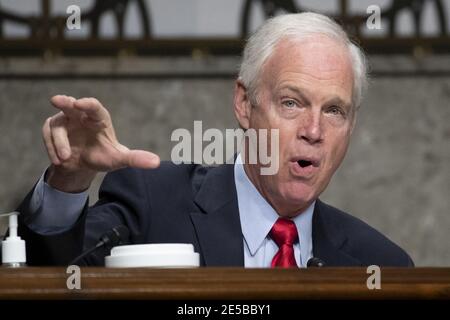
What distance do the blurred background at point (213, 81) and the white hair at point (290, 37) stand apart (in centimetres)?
184

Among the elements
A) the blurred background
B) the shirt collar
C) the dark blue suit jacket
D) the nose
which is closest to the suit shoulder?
the dark blue suit jacket

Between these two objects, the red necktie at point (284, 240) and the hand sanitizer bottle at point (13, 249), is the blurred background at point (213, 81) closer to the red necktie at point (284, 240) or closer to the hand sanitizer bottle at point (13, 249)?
the red necktie at point (284, 240)

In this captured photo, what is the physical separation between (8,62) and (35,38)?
139mm

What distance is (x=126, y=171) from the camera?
279cm

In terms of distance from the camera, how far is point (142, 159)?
7.06ft

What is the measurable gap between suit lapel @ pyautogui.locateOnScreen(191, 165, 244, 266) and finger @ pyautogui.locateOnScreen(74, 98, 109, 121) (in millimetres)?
563

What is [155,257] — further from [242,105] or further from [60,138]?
[242,105]

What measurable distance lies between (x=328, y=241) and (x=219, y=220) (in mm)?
259

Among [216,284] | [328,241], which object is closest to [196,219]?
[328,241]

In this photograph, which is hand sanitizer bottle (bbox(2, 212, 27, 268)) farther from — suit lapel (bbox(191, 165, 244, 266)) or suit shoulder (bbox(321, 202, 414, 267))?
suit shoulder (bbox(321, 202, 414, 267))

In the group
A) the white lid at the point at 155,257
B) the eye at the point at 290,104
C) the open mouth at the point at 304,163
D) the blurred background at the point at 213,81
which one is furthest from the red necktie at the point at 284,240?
A: the blurred background at the point at 213,81

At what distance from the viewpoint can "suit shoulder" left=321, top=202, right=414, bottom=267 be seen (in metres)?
2.85
